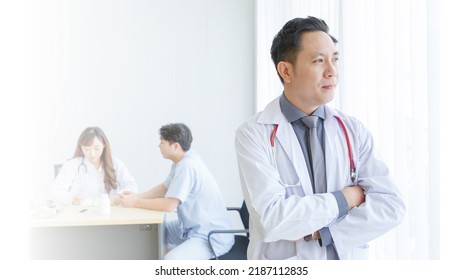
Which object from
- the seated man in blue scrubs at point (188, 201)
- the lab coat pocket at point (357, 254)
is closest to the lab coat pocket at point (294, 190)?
the lab coat pocket at point (357, 254)

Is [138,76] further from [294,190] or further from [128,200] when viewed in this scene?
[294,190]

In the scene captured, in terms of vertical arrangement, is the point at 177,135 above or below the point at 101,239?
above

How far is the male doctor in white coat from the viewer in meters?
1.32

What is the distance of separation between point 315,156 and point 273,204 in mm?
218

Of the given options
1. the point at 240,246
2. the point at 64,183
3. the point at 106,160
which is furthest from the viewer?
the point at 106,160

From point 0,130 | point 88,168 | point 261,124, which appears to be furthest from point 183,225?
point 261,124

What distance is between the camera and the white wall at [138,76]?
477 centimetres

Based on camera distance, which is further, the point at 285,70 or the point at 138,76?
the point at 138,76

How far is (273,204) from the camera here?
1323mm

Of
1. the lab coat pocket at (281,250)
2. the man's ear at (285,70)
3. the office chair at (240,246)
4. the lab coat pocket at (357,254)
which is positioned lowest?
the office chair at (240,246)

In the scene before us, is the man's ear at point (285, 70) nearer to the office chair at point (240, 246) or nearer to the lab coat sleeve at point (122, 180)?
the office chair at point (240, 246)

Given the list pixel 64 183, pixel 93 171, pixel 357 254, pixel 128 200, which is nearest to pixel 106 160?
pixel 93 171

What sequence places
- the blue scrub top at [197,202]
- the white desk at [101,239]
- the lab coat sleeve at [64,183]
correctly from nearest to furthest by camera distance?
the white desk at [101,239] → the blue scrub top at [197,202] → the lab coat sleeve at [64,183]

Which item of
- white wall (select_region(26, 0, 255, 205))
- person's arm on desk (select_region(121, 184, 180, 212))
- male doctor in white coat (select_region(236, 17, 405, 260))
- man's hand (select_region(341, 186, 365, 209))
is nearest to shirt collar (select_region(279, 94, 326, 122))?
male doctor in white coat (select_region(236, 17, 405, 260))
